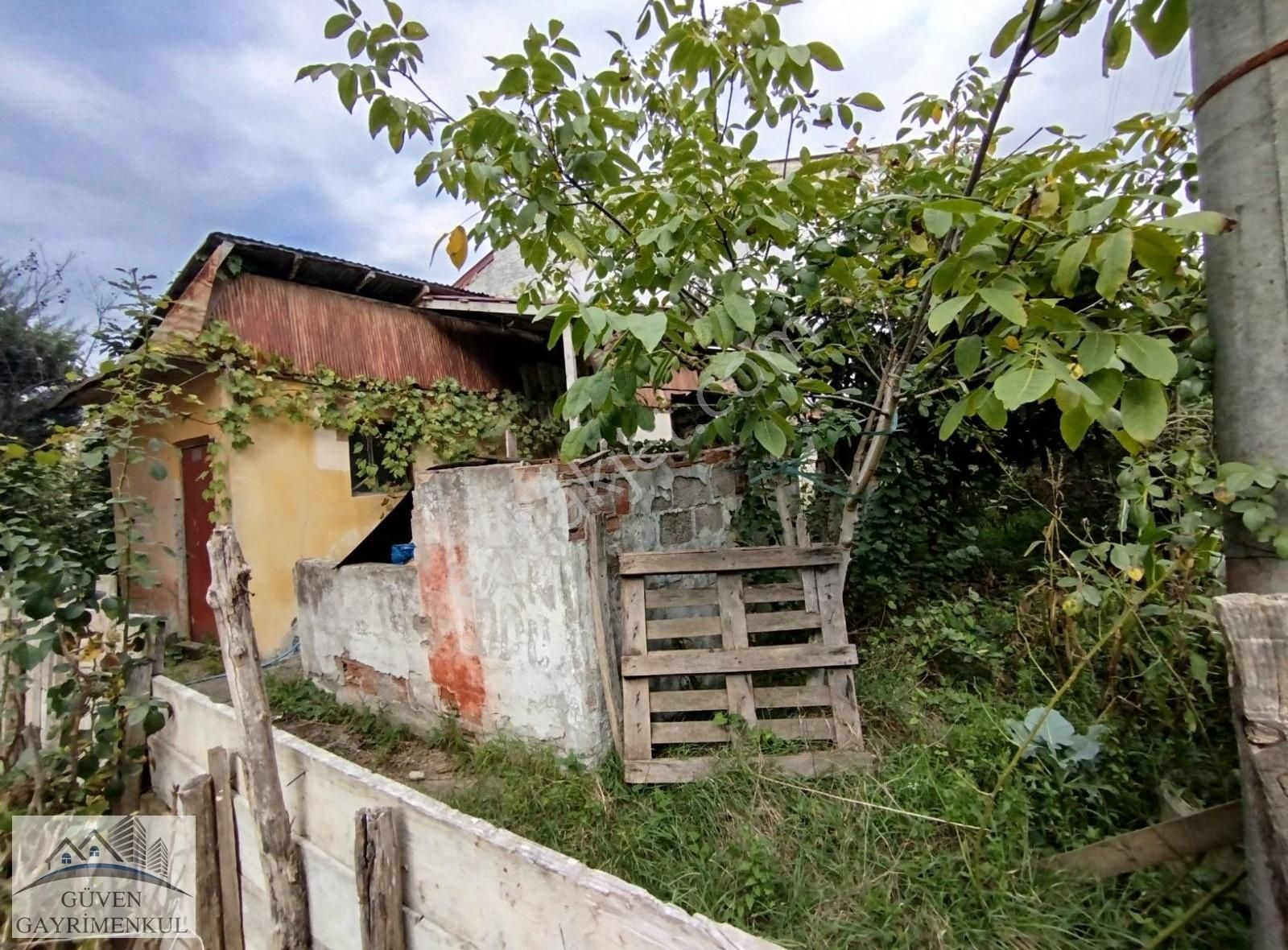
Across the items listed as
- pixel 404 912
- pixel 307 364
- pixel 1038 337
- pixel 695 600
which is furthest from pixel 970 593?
pixel 307 364

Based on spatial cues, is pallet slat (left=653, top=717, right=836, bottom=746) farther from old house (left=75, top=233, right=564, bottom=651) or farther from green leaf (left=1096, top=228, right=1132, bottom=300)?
old house (left=75, top=233, right=564, bottom=651)

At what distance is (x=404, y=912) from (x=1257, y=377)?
7.74ft

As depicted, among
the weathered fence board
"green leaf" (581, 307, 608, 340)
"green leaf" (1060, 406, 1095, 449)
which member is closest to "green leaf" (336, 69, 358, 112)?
"green leaf" (581, 307, 608, 340)

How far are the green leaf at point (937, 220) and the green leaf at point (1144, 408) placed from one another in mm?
541

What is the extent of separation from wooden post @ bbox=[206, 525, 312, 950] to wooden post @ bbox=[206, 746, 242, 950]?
266 millimetres

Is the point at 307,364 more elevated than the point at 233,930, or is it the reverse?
the point at 307,364

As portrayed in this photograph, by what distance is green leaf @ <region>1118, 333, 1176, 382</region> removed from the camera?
3.41 feet

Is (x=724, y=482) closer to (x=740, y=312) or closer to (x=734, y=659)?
(x=734, y=659)

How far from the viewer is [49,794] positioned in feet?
8.70

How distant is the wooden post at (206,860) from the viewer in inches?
82.4

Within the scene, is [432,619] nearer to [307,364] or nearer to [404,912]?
[404,912]

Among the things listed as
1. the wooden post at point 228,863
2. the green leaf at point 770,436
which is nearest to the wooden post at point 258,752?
the wooden post at point 228,863

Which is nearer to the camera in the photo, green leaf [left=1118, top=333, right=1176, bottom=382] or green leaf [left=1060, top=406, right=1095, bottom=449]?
green leaf [left=1118, top=333, right=1176, bottom=382]

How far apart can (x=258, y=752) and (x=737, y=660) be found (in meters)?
1.96
